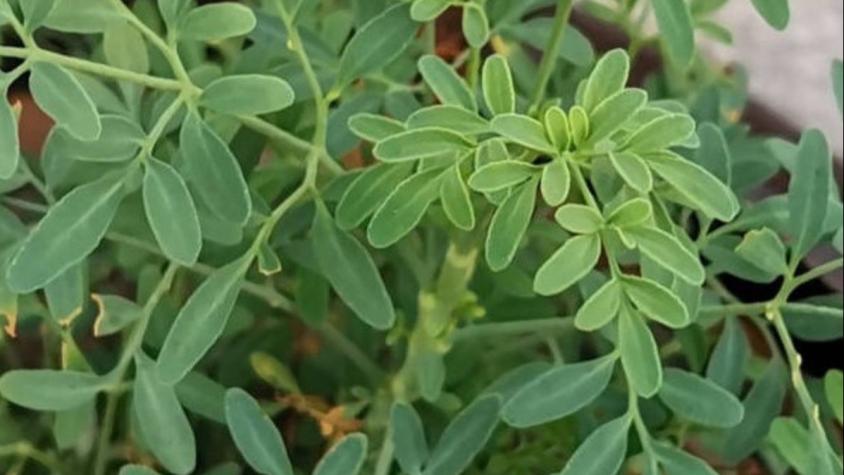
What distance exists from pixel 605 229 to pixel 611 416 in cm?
17

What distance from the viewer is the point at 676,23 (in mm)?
557

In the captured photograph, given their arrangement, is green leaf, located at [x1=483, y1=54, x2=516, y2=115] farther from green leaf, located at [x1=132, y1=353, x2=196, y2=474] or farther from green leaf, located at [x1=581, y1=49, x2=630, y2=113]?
green leaf, located at [x1=132, y1=353, x2=196, y2=474]

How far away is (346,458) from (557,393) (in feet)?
0.28

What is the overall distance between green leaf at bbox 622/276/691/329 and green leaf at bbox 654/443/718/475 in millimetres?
86

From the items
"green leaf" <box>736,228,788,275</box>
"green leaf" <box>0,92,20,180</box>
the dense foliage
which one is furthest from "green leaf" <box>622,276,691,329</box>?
"green leaf" <box>0,92,20,180</box>

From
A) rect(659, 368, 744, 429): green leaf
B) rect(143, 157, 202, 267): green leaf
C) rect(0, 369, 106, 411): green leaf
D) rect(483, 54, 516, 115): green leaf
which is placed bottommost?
rect(0, 369, 106, 411): green leaf

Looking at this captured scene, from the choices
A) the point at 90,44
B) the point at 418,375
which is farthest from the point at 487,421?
the point at 90,44

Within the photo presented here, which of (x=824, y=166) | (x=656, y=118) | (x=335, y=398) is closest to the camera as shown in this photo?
(x=656, y=118)

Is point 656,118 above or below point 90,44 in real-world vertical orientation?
above

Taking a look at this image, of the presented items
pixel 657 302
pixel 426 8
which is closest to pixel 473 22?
pixel 426 8

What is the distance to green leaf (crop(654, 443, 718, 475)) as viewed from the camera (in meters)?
0.58

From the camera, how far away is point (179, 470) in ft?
1.90

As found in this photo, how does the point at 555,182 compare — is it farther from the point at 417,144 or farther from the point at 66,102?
the point at 66,102

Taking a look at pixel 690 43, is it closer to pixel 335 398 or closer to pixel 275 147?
pixel 275 147
